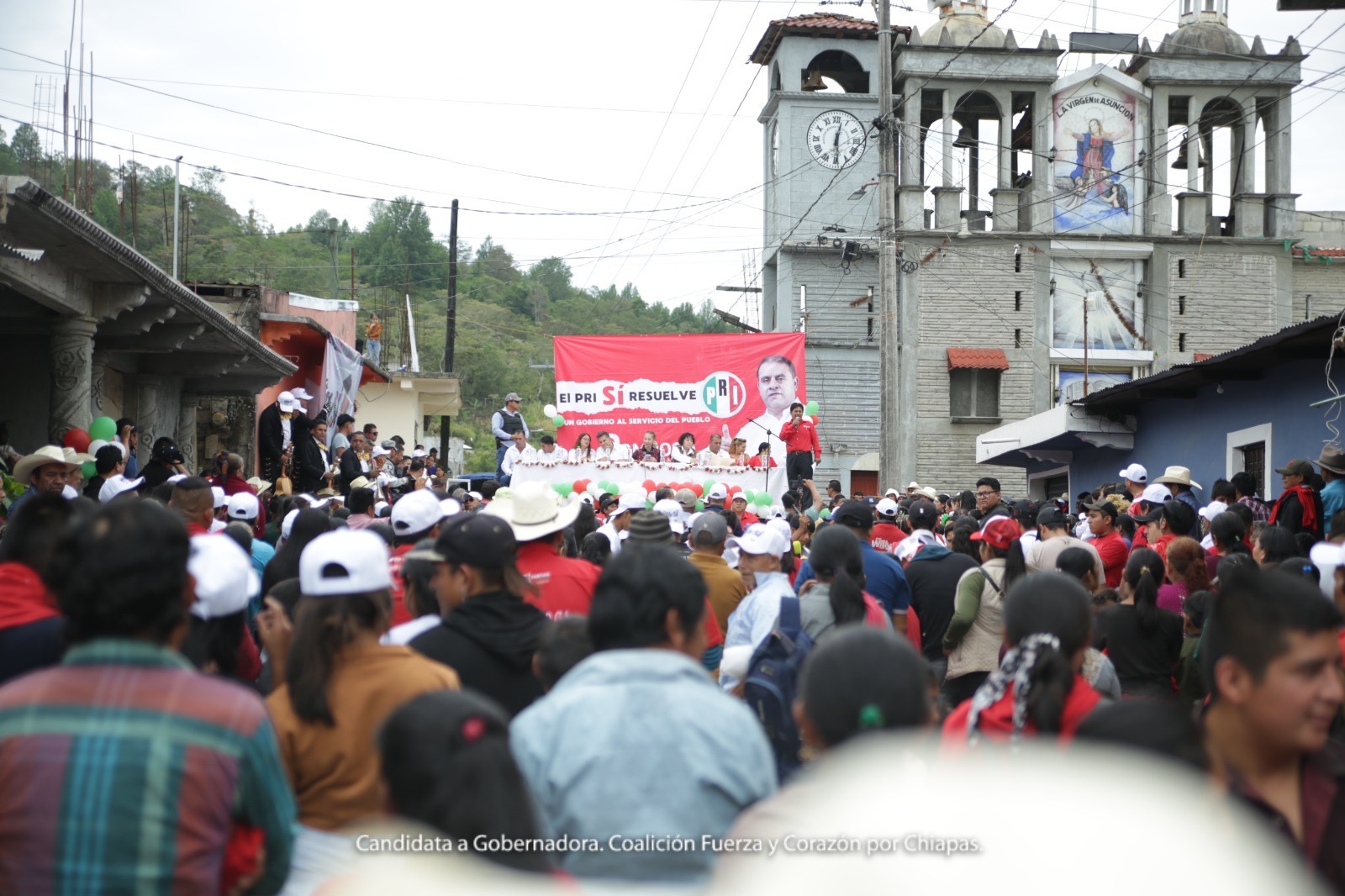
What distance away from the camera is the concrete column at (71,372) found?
12.7 m

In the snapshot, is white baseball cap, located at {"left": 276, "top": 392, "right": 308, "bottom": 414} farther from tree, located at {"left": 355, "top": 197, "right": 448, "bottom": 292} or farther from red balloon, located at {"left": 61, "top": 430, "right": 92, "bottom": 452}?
tree, located at {"left": 355, "top": 197, "right": 448, "bottom": 292}

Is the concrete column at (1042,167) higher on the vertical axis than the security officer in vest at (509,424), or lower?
higher

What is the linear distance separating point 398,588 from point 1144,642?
12.5 ft

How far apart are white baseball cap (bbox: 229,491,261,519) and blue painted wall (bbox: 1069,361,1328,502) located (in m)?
11.7

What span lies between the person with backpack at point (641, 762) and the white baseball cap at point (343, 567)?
77cm

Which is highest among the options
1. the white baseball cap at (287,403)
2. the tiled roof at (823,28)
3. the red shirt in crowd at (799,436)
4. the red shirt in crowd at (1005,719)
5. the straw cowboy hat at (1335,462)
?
the tiled roof at (823,28)

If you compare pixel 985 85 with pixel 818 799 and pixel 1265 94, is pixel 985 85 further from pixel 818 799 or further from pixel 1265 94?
pixel 818 799

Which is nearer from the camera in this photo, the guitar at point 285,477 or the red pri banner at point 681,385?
the guitar at point 285,477

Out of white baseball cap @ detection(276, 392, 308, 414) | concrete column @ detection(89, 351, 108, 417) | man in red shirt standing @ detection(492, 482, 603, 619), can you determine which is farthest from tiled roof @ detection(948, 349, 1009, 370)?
man in red shirt standing @ detection(492, 482, 603, 619)

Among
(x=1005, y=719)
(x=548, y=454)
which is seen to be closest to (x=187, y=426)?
(x=548, y=454)

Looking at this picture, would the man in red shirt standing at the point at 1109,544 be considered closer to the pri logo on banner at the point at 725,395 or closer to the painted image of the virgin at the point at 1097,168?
the pri logo on banner at the point at 725,395

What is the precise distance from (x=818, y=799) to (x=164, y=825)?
4.30 ft

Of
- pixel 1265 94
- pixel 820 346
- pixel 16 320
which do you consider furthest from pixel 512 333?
pixel 16 320

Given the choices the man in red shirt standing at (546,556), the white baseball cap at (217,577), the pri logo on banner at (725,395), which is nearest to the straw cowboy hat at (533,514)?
the man in red shirt standing at (546,556)
